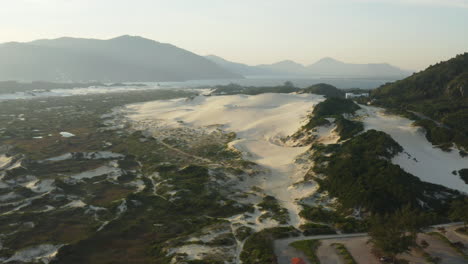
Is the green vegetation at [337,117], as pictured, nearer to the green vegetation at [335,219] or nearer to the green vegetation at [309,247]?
the green vegetation at [335,219]

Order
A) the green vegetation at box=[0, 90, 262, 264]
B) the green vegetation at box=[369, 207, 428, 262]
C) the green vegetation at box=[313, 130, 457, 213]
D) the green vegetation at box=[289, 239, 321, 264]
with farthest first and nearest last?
the green vegetation at box=[313, 130, 457, 213]
the green vegetation at box=[0, 90, 262, 264]
the green vegetation at box=[289, 239, 321, 264]
the green vegetation at box=[369, 207, 428, 262]

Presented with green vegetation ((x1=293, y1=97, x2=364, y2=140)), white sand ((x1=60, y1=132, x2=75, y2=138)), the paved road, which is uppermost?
green vegetation ((x1=293, y1=97, x2=364, y2=140))

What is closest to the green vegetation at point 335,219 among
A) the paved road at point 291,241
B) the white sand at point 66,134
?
the paved road at point 291,241

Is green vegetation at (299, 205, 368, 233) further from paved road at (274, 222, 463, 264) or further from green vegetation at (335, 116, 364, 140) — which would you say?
green vegetation at (335, 116, 364, 140)

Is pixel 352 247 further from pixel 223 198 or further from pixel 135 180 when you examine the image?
pixel 135 180

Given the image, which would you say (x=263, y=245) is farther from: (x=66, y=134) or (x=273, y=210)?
(x=66, y=134)

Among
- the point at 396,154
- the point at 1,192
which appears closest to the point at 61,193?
the point at 1,192

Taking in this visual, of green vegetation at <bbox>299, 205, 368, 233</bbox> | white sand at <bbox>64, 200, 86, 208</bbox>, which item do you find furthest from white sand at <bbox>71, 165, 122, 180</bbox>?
green vegetation at <bbox>299, 205, 368, 233</bbox>
